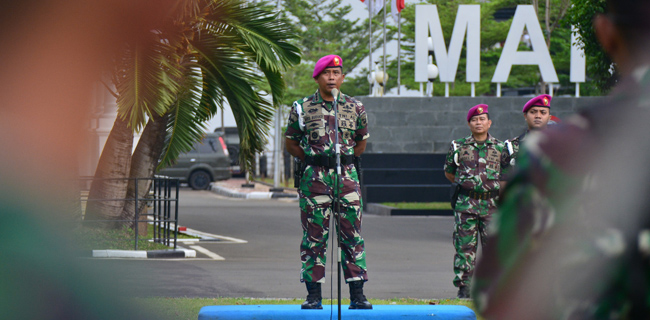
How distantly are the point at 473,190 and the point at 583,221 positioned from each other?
6.15 m

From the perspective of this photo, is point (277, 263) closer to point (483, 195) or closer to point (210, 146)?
point (483, 195)

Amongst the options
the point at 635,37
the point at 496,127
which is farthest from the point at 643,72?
the point at 496,127

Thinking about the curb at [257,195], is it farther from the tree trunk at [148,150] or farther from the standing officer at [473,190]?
the standing officer at [473,190]

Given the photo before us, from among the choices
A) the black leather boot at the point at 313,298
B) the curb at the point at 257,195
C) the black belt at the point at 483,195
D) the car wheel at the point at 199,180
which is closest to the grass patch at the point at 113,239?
the black belt at the point at 483,195

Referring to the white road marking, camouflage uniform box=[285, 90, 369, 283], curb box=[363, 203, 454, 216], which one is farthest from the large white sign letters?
camouflage uniform box=[285, 90, 369, 283]

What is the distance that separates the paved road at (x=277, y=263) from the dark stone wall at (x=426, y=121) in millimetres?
3642

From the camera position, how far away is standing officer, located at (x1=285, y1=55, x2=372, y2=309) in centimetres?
621

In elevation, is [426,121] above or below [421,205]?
above

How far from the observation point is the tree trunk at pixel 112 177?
489 inches

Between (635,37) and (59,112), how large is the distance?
382 inches

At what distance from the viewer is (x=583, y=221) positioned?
1562mm

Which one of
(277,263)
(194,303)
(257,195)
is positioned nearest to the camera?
(194,303)

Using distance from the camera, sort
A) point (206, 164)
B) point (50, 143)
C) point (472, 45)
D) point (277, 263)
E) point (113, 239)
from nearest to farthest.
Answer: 1. point (50, 143)
2. point (277, 263)
3. point (113, 239)
4. point (472, 45)
5. point (206, 164)

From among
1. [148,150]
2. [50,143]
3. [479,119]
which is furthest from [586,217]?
[148,150]
